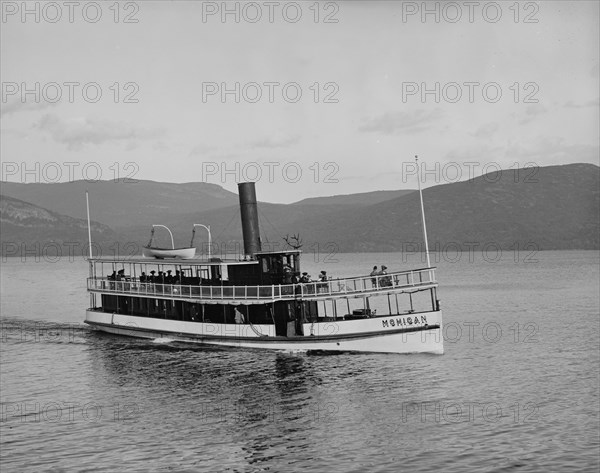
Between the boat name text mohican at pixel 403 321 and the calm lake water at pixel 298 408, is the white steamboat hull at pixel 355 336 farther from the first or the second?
the calm lake water at pixel 298 408

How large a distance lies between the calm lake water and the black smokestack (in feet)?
24.8

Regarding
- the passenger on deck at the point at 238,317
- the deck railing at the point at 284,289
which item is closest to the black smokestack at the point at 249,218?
the deck railing at the point at 284,289

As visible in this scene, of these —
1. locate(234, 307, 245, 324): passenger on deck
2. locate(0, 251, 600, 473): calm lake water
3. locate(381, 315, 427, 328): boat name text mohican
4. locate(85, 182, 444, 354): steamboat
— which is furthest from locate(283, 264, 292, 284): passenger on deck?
locate(381, 315, 427, 328): boat name text mohican

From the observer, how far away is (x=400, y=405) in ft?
116

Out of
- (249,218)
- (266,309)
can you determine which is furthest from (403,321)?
(249,218)

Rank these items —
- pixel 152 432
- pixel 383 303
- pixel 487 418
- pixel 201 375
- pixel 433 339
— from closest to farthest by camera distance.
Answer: pixel 152 432 → pixel 487 418 → pixel 201 375 → pixel 433 339 → pixel 383 303

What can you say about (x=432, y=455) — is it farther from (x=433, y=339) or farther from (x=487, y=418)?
(x=433, y=339)

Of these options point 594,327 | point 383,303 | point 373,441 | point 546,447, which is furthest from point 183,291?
point 383,303

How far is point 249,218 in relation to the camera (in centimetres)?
5238

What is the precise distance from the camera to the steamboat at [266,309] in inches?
1767

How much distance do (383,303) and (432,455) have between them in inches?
2495

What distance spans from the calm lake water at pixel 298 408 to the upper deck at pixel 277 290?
3.62m

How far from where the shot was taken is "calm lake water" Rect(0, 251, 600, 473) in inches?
1128

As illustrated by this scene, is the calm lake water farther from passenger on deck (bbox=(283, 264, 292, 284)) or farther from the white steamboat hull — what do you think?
passenger on deck (bbox=(283, 264, 292, 284))
